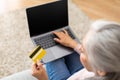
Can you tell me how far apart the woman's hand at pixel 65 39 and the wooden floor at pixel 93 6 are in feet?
3.47

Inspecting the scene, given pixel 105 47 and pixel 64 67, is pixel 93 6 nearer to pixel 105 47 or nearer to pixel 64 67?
pixel 64 67

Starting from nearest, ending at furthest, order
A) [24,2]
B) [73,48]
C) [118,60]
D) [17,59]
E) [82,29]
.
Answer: [118,60], [73,48], [17,59], [82,29], [24,2]

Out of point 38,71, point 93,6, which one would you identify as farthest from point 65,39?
point 93,6

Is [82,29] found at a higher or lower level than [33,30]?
lower

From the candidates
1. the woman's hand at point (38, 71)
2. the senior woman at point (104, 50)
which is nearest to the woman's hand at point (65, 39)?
the woman's hand at point (38, 71)

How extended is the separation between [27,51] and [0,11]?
25.1 inches

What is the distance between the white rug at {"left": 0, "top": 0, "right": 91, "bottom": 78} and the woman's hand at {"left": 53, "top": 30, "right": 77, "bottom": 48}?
635 millimetres

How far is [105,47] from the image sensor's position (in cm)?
77

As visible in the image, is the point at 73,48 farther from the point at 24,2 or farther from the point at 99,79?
the point at 24,2

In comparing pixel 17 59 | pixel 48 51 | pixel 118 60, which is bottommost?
pixel 17 59

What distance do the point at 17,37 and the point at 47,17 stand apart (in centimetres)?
79

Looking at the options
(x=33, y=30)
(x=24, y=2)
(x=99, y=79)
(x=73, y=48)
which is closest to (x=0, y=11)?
(x=24, y=2)

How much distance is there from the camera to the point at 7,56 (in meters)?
2.00

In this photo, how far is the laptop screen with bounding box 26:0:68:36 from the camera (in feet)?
4.55
